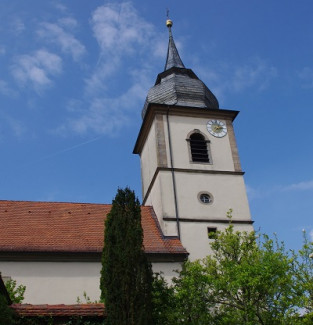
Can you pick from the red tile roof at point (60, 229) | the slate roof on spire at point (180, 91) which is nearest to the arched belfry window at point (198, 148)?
the slate roof on spire at point (180, 91)

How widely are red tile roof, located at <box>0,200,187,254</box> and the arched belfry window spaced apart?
136 inches

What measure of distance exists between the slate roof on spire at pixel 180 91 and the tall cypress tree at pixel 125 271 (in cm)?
1334

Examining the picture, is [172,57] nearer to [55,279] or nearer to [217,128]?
[217,128]

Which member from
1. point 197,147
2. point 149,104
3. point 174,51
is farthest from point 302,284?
point 174,51

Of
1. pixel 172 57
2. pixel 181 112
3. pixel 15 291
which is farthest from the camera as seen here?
pixel 172 57

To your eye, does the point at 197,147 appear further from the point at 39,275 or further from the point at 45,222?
the point at 39,275

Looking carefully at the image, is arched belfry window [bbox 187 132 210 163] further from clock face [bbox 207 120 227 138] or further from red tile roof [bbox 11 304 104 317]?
red tile roof [bbox 11 304 104 317]

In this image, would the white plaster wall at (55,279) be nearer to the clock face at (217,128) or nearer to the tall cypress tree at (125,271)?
the tall cypress tree at (125,271)

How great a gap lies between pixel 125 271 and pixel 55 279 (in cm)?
760

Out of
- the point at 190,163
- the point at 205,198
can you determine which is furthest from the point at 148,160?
the point at 205,198

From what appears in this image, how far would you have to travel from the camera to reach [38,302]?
57.2 feet

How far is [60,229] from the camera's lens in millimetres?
20188

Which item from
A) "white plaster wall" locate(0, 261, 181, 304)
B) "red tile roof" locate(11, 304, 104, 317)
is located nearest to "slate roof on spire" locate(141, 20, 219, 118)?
"white plaster wall" locate(0, 261, 181, 304)

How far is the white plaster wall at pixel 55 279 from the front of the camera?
17.6 m
